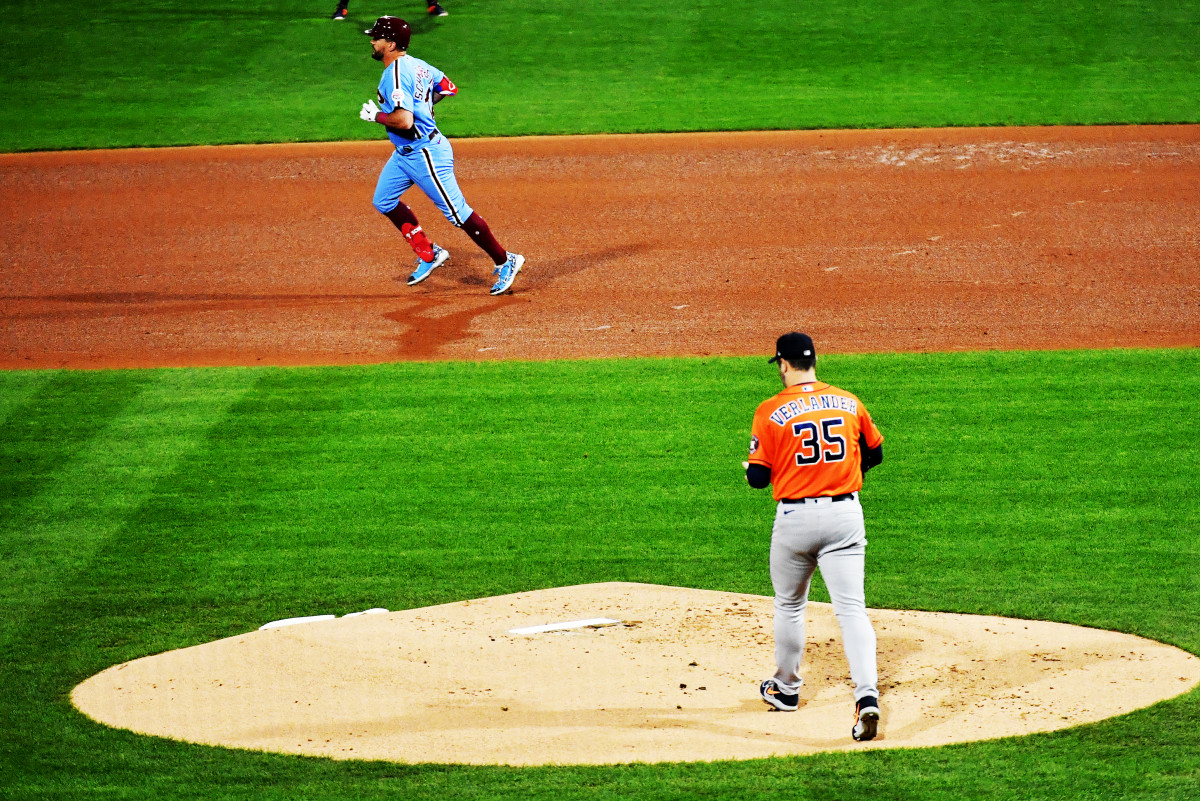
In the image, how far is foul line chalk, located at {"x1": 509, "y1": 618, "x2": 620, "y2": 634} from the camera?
6.39 metres

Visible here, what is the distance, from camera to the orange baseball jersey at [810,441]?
16.8ft

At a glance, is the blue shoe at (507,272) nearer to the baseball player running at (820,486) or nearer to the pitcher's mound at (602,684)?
the pitcher's mound at (602,684)

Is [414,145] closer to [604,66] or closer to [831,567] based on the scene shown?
[831,567]

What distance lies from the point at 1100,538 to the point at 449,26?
1632cm

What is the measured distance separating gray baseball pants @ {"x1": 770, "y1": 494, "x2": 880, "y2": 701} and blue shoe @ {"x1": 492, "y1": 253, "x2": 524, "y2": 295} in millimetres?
6946

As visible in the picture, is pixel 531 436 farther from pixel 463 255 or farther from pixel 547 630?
pixel 463 255

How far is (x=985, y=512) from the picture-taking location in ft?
25.8

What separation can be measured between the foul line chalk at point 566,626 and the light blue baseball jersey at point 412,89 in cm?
580

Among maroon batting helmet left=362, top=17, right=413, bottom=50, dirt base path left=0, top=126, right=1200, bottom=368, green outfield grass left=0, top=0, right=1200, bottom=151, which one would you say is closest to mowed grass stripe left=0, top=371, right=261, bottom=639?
dirt base path left=0, top=126, right=1200, bottom=368

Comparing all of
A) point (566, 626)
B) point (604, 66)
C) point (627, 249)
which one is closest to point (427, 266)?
point (627, 249)

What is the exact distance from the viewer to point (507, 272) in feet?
38.9

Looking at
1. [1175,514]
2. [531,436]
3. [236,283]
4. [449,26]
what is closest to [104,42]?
[449,26]

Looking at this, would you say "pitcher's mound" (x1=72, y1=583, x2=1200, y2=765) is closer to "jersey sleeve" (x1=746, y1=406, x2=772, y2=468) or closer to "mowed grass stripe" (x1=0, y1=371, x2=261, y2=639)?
"jersey sleeve" (x1=746, y1=406, x2=772, y2=468)

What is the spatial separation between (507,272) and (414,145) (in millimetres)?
1483
